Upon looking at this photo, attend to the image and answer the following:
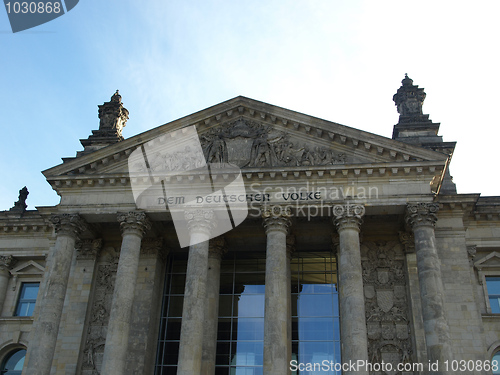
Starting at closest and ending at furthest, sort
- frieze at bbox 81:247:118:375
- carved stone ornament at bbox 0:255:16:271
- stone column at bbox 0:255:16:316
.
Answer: frieze at bbox 81:247:118:375 → stone column at bbox 0:255:16:316 → carved stone ornament at bbox 0:255:16:271

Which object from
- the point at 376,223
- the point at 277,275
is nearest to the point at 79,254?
the point at 277,275

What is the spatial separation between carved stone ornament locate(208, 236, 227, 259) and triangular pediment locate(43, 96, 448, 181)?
3.75 m

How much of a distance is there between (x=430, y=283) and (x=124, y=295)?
1233 cm

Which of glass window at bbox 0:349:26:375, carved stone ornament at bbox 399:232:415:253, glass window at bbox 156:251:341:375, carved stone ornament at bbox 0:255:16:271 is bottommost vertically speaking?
glass window at bbox 0:349:26:375

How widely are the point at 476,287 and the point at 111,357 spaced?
Answer: 54.3ft

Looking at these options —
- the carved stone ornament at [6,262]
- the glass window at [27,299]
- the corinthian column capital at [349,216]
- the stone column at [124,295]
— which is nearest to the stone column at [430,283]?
the corinthian column capital at [349,216]

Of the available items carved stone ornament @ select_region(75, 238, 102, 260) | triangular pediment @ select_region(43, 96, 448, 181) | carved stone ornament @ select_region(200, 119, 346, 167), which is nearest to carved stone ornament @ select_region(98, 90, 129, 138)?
triangular pediment @ select_region(43, 96, 448, 181)

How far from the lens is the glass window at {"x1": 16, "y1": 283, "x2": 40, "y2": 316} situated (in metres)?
28.9

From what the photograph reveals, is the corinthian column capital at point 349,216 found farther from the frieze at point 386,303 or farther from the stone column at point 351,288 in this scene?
the frieze at point 386,303

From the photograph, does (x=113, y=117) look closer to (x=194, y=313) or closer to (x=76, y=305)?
(x=76, y=305)

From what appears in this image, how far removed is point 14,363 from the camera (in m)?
27.8

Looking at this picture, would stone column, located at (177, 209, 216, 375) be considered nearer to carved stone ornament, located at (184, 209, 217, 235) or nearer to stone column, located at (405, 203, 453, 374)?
carved stone ornament, located at (184, 209, 217, 235)

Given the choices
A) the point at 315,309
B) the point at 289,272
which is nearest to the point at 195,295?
the point at 289,272

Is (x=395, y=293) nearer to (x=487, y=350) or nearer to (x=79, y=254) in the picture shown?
(x=487, y=350)
